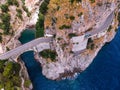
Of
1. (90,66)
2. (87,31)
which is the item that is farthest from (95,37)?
(90,66)

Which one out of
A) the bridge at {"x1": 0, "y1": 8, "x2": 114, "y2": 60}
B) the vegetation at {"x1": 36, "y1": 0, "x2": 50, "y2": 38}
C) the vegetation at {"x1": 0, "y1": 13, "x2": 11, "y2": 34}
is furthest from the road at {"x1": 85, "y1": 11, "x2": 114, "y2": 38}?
the vegetation at {"x1": 0, "y1": 13, "x2": 11, "y2": 34}

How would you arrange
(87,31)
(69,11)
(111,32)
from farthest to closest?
(111,32), (87,31), (69,11)

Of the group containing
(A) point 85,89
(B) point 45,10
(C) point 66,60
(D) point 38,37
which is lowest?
(A) point 85,89

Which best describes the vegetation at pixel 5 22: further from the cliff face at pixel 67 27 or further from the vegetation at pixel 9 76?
the vegetation at pixel 9 76

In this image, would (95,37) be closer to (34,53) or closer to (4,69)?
(34,53)

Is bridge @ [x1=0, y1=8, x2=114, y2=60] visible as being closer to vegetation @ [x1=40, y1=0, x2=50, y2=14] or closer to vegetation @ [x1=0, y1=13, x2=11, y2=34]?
vegetation @ [x1=40, y1=0, x2=50, y2=14]

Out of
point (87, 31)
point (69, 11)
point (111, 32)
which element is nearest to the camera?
point (69, 11)
